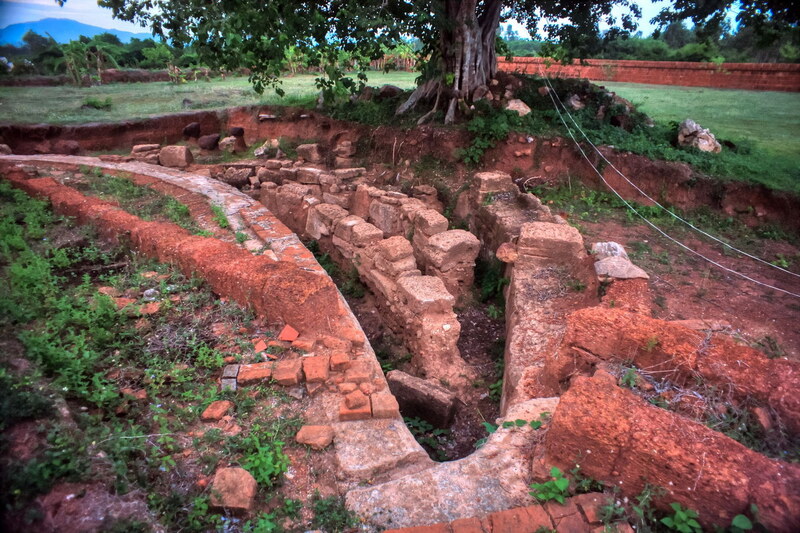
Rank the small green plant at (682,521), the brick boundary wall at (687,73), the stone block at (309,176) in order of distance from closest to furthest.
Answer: the small green plant at (682,521) < the stone block at (309,176) < the brick boundary wall at (687,73)

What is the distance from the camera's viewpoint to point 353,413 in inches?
123

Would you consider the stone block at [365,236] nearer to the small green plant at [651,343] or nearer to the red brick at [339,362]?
the red brick at [339,362]

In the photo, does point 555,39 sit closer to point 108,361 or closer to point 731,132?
point 731,132

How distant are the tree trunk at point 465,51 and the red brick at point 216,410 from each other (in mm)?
8189

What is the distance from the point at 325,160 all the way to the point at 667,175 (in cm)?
749

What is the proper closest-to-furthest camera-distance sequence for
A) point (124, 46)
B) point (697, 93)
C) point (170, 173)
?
point (170, 173)
point (697, 93)
point (124, 46)

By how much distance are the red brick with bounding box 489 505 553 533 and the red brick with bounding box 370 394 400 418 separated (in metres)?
1.12

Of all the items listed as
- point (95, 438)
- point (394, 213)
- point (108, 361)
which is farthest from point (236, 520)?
point (394, 213)

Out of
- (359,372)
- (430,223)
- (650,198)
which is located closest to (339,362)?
(359,372)

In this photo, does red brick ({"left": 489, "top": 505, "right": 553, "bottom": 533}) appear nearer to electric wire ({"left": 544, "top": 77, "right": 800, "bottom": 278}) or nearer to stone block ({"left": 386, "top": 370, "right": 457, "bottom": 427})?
stone block ({"left": 386, "top": 370, "right": 457, "bottom": 427})

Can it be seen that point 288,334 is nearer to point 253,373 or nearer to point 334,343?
point 334,343

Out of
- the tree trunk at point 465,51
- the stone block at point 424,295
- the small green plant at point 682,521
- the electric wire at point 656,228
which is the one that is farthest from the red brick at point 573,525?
the tree trunk at point 465,51

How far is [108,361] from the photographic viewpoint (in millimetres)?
3193

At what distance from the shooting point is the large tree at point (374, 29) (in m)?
6.66
